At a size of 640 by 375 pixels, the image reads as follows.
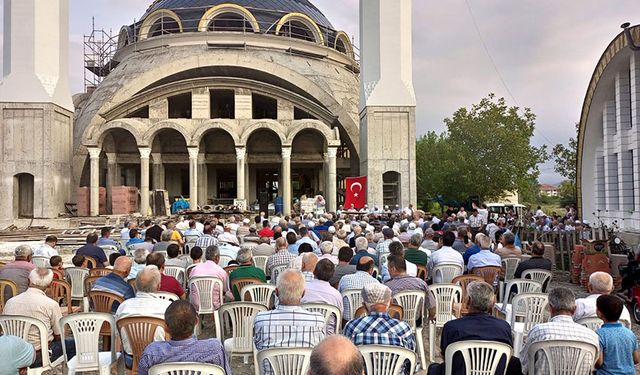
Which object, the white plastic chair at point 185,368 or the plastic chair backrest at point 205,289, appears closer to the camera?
the white plastic chair at point 185,368

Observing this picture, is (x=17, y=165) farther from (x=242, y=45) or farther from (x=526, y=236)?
(x=526, y=236)

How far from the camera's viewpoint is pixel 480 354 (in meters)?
3.91

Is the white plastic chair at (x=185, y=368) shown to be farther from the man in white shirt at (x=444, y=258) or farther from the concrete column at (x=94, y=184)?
the concrete column at (x=94, y=184)

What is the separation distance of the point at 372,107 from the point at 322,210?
232 inches

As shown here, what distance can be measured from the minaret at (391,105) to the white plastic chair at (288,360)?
22.6m

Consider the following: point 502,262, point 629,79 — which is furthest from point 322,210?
point 502,262

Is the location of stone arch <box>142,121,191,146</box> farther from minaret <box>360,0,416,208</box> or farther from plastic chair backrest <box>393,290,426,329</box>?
plastic chair backrest <box>393,290,426,329</box>

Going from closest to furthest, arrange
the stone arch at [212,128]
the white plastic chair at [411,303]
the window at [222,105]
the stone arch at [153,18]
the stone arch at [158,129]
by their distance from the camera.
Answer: the white plastic chair at [411,303]
the stone arch at [158,129]
the stone arch at [212,128]
the window at [222,105]
the stone arch at [153,18]

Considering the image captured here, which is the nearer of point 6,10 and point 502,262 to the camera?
point 502,262

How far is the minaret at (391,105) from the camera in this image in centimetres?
2634

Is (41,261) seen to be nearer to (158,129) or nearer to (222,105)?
(158,129)

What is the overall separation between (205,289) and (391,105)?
20773 mm

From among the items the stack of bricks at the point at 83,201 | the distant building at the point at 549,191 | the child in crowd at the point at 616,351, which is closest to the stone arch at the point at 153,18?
the stack of bricks at the point at 83,201

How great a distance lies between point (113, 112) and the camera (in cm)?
3064
